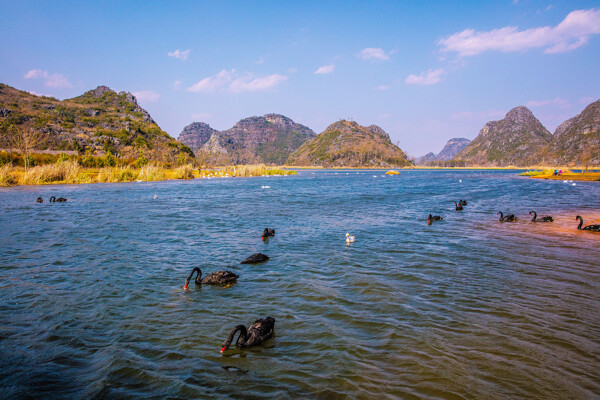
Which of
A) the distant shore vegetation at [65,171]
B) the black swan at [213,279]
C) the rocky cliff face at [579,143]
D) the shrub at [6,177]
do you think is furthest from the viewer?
the rocky cliff face at [579,143]

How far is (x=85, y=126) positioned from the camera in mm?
132375

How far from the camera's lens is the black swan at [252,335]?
21.2 feet

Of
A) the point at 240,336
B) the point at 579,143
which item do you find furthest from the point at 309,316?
the point at 579,143

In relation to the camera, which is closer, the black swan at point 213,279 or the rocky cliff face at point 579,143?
the black swan at point 213,279

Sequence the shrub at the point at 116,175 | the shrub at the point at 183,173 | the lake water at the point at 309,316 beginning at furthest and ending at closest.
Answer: the shrub at the point at 183,173
the shrub at the point at 116,175
the lake water at the point at 309,316

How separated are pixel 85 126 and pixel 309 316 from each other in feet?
516

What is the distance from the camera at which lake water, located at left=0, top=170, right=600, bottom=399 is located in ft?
17.9

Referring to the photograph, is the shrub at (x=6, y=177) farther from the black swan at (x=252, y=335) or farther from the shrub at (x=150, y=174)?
the black swan at (x=252, y=335)

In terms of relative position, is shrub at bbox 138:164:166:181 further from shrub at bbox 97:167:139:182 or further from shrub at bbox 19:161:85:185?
shrub at bbox 19:161:85:185

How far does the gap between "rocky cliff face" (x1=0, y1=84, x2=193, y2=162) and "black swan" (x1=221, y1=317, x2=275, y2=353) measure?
108 meters

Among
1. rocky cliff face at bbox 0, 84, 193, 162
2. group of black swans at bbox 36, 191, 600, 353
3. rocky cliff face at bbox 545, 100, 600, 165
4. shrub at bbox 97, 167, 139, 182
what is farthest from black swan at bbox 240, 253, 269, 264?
rocky cliff face at bbox 545, 100, 600, 165

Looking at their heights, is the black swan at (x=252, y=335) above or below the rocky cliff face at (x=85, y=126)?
below

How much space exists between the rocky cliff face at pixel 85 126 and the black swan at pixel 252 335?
108290 millimetres

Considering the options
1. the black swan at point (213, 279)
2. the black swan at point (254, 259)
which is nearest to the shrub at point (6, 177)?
the black swan at point (254, 259)
